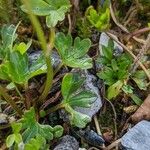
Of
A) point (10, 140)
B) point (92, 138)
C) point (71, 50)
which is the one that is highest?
point (71, 50)

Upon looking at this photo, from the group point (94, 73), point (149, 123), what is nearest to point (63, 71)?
point (94, 73)

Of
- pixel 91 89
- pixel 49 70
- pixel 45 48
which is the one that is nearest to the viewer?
pixel 45 48

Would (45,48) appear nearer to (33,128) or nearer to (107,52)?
(33,128)

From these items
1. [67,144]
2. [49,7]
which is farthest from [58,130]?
[49,7]

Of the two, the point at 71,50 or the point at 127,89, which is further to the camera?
the point at 127,89

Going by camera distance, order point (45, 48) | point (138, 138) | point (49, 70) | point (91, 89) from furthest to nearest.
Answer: point (91, 89) → point (138, 138) → point (49, 70) → point (45, 48)

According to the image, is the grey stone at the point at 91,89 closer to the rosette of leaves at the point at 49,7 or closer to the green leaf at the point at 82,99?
the green leaf at the point at 82,99

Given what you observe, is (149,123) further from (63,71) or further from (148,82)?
(63,71)

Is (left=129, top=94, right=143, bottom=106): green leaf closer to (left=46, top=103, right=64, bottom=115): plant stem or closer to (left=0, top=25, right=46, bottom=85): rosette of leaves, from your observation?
(left=46, top=103, right=64, bottom=115): plant stem
